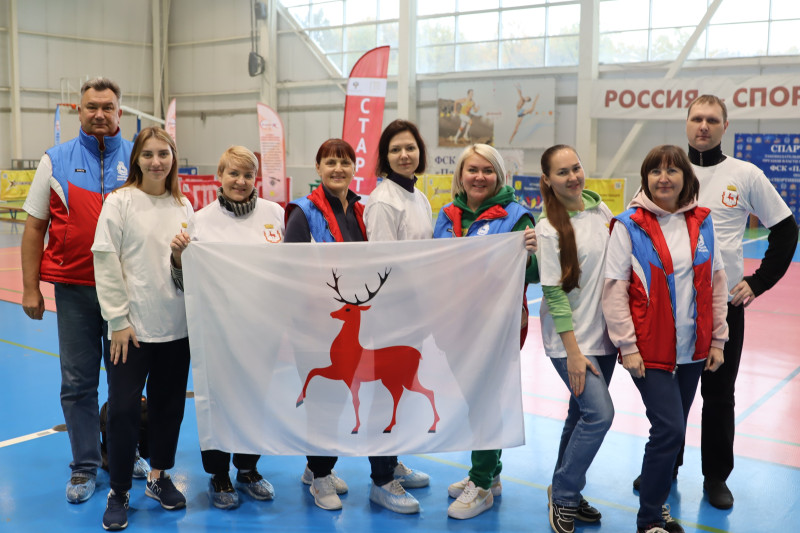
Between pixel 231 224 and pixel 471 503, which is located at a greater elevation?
pixel 231 224

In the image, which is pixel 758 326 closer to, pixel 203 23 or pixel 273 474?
pixel 273 474

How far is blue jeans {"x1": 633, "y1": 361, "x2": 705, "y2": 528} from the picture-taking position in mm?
3027

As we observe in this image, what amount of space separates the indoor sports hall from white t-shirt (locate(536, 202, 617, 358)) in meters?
0.94

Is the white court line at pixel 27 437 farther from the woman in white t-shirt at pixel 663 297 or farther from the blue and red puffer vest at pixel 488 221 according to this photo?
the woman in white t-shirt at pixel 663 297

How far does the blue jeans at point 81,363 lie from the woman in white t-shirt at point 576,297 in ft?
7.41

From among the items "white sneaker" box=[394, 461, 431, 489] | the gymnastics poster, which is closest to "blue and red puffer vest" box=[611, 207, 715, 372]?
"white sneaker" box=[394, 461, 431, 489]

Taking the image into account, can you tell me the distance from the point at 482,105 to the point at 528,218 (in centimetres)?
1925

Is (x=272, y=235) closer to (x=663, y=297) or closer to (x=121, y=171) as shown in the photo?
(x=121, y=171)

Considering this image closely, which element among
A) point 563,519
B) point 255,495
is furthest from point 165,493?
point 563,519

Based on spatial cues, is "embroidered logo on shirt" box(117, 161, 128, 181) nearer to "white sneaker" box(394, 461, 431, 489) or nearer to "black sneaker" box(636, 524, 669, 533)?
"white sneaker" box(394, 461, 431, 489)

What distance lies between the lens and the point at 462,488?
149 inches

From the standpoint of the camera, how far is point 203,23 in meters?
27.8

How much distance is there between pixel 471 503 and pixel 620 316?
1248 mm

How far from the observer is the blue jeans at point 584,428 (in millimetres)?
3135
